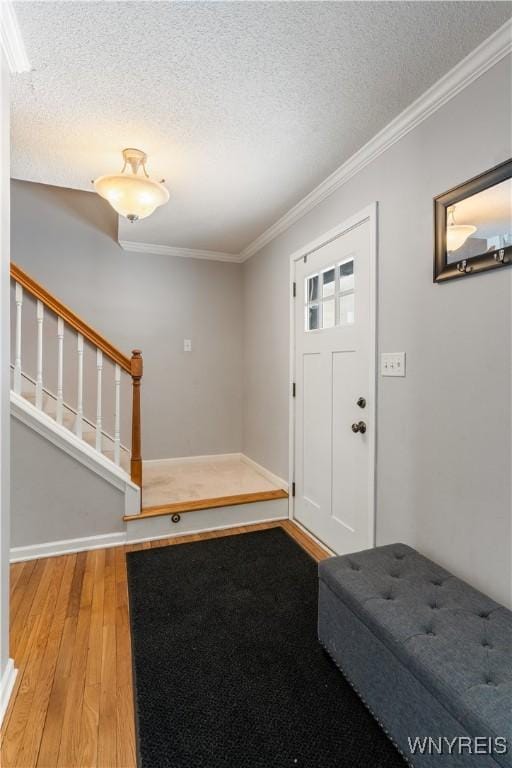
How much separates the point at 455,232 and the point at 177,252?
9.74 feet

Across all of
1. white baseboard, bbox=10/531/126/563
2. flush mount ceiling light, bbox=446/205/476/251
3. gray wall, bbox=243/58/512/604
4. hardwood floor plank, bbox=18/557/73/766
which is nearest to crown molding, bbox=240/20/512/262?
gray wall, bbox=243/58/512/604

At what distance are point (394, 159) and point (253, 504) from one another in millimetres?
2443

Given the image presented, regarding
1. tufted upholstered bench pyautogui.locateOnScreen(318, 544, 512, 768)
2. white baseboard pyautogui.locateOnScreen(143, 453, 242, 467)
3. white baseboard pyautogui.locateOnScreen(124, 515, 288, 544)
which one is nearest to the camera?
tufted upholstered bench pyautogui.locateOnScreen(318, 544, 512, 768)

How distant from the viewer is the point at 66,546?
2447 millimetres

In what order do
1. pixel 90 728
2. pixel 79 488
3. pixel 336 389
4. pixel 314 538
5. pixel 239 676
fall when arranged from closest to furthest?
1. pixel 90 728
2. pixel 239 676
3. pixel 336 389
4. pixel 79 488
5. pixel 314 538

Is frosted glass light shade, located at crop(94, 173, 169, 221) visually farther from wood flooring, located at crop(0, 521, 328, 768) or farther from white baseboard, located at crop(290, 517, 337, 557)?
white baseboard, located at crop(290, 517, 337, 557)

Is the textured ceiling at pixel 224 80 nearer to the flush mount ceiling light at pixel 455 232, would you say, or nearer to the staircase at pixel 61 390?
the flush mount ceiling light at pixel 455 232

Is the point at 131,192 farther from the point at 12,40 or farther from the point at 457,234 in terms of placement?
the point at 457,234

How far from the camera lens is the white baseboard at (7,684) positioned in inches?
50.8

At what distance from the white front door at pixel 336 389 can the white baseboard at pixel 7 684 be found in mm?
1711

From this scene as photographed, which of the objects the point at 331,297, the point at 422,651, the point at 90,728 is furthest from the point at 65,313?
the point at 422,651

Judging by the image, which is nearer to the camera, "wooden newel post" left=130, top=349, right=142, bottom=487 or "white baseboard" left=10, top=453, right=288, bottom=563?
"white baseboard" left=10, top=453, right=288, bottom=563

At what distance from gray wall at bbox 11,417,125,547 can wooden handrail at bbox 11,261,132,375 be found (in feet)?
2.28

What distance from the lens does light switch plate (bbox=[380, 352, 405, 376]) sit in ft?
6.02
